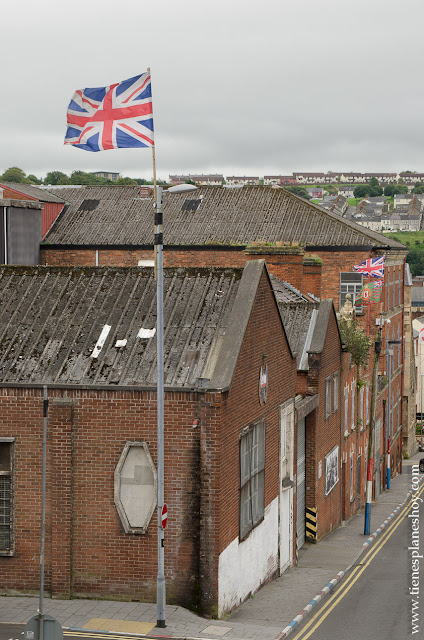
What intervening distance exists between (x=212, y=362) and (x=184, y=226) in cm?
4161

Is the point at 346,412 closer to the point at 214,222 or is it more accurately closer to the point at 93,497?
the point at 93,497

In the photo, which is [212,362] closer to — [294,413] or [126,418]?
[126,418]

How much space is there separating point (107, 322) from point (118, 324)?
286 millimetres

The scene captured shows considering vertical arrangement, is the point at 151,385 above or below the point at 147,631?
above

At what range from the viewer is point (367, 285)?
54.5m

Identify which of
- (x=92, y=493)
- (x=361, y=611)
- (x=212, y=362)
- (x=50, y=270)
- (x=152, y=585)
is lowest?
(x=361, y=611)

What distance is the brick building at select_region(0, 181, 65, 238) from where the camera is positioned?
57969 mm

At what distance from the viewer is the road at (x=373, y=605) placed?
1950 centimetres

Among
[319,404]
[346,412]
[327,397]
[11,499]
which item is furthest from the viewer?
[346,412]

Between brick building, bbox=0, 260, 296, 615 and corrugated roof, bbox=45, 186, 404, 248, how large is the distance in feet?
123

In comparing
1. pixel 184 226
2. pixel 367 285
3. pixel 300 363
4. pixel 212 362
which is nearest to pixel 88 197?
pixel 184 226

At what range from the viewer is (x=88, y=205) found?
6406cm

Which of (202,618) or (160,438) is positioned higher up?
(160,438)

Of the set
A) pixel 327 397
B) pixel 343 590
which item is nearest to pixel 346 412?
pixel 327 397
